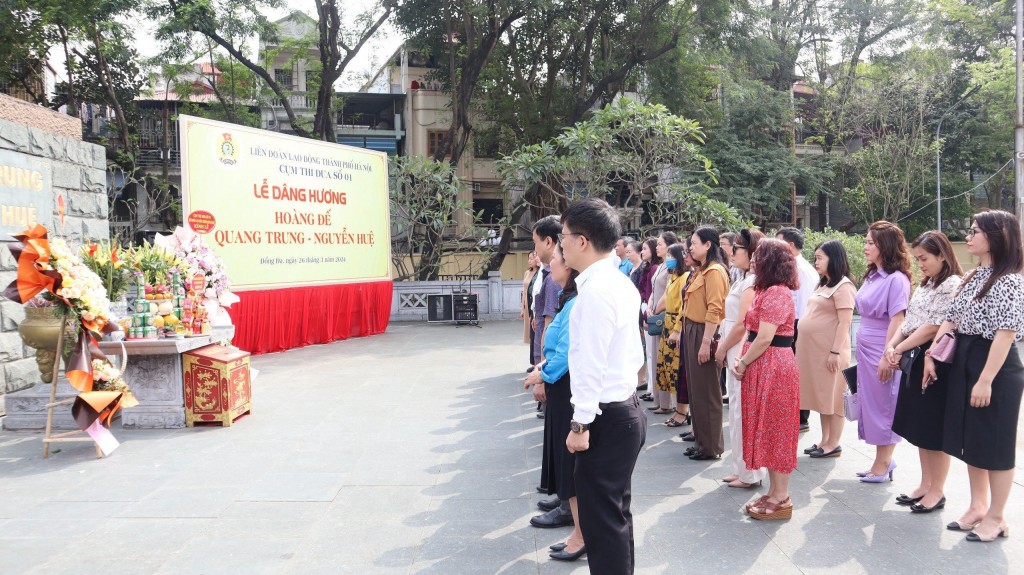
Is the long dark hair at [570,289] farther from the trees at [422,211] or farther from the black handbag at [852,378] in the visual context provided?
the trees at [422,211]

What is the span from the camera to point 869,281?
436 centimetres

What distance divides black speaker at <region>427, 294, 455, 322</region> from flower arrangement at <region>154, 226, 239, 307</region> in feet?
23.3

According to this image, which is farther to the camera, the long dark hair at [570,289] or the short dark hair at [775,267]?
the short dark hair at [775,267]

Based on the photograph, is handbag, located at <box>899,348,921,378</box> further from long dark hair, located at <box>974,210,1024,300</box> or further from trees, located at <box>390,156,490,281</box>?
trees, located at <box>390,156,490,281</box>

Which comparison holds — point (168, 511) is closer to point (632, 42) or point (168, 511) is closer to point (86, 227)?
point (86, 227)

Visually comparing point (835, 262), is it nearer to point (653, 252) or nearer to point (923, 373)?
point (923, 373)

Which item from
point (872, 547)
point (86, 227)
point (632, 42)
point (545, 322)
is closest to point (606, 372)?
point (872, 547)

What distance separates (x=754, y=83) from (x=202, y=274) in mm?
17246

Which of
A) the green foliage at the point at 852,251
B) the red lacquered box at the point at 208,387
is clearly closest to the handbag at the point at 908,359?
the red lacquered box at the point at 208,387

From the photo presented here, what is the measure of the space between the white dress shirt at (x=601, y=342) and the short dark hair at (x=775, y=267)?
1364 mm

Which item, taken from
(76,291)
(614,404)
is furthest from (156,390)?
(614,404)

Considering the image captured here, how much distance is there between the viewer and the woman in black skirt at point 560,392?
10.7 ft

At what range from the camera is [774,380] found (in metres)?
3.67

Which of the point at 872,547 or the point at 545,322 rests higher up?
the point at 545,322
